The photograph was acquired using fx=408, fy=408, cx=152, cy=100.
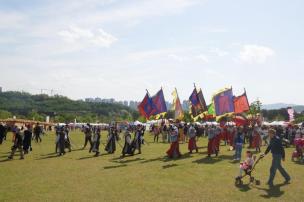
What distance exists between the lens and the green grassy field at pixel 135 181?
44.0 ft

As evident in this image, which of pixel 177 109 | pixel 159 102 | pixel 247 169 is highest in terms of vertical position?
pixel 159 102

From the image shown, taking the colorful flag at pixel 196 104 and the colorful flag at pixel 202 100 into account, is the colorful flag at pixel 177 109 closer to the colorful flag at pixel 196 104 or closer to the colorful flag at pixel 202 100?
the colorful flag at pixel 196 104

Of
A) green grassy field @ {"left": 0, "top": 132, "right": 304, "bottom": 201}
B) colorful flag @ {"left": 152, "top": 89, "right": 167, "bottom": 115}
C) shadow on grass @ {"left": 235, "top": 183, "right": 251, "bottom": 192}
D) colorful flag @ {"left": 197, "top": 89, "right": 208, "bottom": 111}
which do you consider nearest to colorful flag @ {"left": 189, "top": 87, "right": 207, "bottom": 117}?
colorful flag @ {"left": 197, "top": 89, "right": 208, "bottom": 111}

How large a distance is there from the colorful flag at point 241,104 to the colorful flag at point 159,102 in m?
5.25

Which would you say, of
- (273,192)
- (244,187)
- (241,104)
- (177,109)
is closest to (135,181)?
(244,187)

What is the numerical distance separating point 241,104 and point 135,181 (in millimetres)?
15957

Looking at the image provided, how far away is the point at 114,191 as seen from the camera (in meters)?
14.1

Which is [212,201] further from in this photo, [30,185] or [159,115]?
[159,115]

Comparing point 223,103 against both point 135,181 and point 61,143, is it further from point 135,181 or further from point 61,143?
point 135,181

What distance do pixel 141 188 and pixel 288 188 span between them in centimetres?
539

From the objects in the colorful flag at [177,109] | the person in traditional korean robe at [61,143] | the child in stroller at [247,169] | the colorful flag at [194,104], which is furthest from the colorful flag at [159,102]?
the child in stroller at [247,169]

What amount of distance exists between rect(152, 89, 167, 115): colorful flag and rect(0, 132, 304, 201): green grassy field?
6.90m

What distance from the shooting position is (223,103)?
27.5m

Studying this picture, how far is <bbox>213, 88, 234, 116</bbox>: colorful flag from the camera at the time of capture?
27.5 meters
